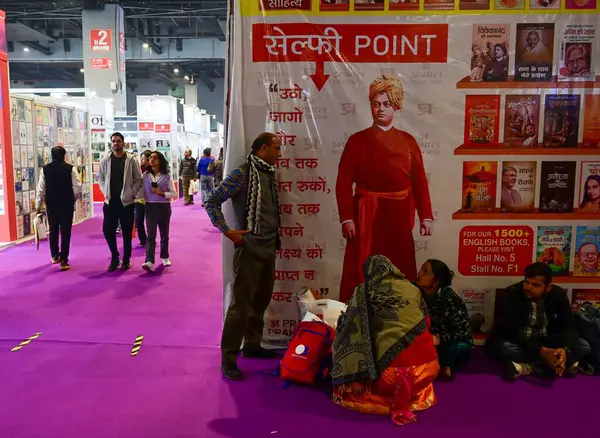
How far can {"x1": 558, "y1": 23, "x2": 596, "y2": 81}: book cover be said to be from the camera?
4.17 m

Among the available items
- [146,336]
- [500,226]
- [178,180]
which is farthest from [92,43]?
[500,226]

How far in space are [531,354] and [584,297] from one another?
865 mm

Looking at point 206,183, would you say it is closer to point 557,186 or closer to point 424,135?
point 424,135

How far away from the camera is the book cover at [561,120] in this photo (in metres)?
4.23

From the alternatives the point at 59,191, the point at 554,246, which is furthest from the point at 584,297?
the point at 59,191

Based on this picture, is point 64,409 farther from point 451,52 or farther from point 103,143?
point 103,143

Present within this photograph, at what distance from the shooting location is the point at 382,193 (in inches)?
169

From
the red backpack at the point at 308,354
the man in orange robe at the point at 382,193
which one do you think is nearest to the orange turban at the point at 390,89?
the man in orange robe at the point at 382,193

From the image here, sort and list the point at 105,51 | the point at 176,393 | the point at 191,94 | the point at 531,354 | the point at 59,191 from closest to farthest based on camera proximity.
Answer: the point at 176,393 < the point at 531,354 < the point at 59,191 < the point at 105,51 < the point at 191,94

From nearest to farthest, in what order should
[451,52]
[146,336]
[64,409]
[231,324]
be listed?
[64,409] < [231,324] < [451,52] < [146,336]

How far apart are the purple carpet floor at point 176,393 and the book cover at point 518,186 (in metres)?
1.15

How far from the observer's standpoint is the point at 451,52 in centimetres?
416

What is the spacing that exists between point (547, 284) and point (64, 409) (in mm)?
3166

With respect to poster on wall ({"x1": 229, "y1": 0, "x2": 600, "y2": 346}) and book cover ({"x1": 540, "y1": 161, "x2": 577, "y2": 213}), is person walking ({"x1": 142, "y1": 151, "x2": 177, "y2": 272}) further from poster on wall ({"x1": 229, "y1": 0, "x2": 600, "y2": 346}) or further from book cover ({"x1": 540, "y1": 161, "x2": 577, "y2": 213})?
book cover ({"x1": 540, "y1": 161, "x2": 577, "y2": 213})
